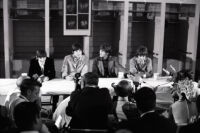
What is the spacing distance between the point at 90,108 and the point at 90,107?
10mm

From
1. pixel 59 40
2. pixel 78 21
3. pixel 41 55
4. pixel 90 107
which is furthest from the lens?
pixel 59 40

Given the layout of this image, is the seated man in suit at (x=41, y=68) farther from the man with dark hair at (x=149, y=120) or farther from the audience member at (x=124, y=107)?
the man with dark hair at (x=149, y=120)

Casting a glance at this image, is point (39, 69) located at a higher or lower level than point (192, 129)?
higher

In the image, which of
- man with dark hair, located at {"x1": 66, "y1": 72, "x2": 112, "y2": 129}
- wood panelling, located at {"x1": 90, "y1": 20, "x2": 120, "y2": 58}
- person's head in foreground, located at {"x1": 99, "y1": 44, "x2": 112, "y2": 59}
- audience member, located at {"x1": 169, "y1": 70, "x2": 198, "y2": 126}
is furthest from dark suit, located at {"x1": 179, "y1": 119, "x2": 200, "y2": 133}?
wood panelling, located at {"x1": 90, "y1": 20, "x2": 120, "y2": 58}

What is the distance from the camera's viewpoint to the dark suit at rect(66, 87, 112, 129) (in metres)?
3.00

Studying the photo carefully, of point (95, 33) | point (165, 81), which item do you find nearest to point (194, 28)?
point (95, 33)

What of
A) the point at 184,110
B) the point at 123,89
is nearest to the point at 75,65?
the point at 123,89

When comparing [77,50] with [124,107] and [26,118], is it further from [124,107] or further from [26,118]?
[26,118]

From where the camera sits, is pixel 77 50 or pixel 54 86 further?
pixel 77 50

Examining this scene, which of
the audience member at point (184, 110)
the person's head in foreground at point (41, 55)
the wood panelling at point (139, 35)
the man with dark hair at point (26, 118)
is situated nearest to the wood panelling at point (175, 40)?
the wood panelling at point (139, 35)

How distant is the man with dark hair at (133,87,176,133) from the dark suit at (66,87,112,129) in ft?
2.48

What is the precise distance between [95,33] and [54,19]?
1063 mm

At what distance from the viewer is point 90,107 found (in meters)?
2.99

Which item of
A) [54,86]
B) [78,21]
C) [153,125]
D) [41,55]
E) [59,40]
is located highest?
[78,21]
